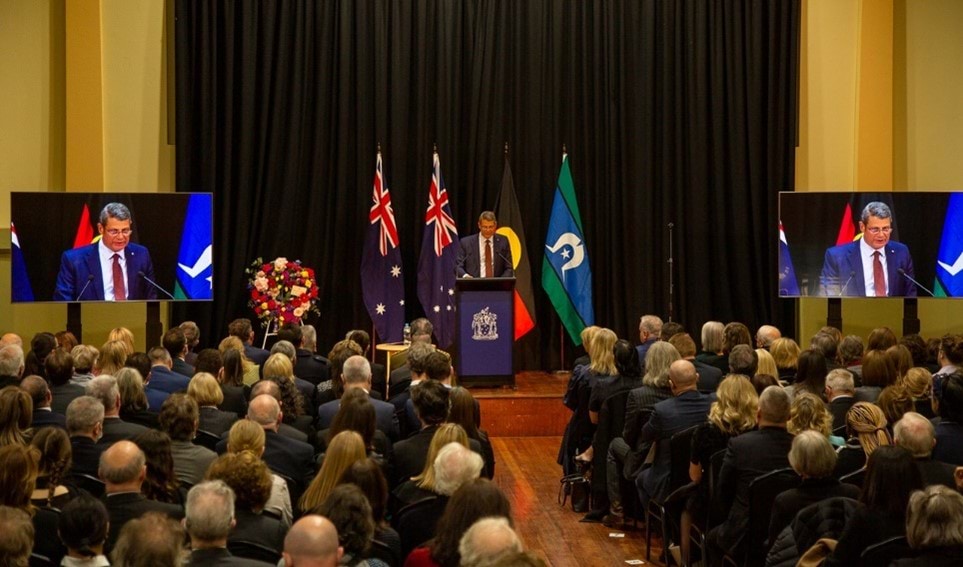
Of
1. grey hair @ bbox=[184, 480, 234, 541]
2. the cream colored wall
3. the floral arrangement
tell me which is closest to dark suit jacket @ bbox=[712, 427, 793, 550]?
grey hair @ bbox=[184, 480, 234, 541]

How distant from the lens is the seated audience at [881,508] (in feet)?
15.1

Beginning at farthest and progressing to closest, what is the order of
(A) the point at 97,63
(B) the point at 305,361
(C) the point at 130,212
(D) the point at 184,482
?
(A) the point at 97,63 → (C) the point at 130,212 → (B) the point at 305,361 → (D) the point at 184,482

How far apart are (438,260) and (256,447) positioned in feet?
25.7

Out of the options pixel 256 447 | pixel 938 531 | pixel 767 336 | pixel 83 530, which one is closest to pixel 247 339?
pixel 767 336

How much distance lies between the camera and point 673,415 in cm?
712

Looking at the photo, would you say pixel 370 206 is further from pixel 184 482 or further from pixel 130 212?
pixel 184 482

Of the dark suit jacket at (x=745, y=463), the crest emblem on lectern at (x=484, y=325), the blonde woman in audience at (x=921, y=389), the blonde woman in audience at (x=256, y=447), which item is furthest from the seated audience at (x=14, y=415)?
the crest emblem on lectern at (x=484, y=325)

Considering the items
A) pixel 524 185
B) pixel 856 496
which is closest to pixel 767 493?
pixel 856 496

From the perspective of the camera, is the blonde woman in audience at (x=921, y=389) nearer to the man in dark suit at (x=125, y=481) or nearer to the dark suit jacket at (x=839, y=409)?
the dark suit jacket at (x=839, y=409)

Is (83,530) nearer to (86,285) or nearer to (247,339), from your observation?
(247,339)

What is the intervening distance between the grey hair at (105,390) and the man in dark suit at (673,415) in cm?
304

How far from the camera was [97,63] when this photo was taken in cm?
1273

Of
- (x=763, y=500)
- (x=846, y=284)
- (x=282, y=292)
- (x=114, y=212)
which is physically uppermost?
(x=114, y=212)

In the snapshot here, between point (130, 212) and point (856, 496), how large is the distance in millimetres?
8162
